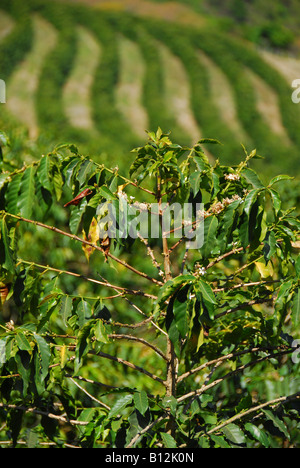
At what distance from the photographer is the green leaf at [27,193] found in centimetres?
200

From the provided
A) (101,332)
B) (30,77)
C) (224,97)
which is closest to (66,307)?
(101,332)

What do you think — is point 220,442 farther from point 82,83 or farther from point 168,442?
point 82,83

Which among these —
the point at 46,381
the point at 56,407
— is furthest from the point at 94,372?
the point at 46,381

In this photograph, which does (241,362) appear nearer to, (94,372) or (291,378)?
(291,378)

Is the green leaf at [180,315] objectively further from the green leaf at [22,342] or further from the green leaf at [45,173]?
the green leaf at [45,173]

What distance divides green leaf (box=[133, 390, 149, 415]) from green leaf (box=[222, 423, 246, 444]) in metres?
0.30

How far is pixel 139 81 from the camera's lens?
39750 millimetres

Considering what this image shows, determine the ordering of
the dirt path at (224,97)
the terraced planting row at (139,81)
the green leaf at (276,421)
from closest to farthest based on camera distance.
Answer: the green leaf at (276,421)
the terraced planting row at (139,81)
the dirt path at (224,97)

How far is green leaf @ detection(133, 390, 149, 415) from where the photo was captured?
6.16 ft

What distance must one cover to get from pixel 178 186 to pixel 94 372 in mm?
1613

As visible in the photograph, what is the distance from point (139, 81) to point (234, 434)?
39.3 metres

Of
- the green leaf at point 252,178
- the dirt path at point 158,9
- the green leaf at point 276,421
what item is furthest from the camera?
the dirt path at point 158,9

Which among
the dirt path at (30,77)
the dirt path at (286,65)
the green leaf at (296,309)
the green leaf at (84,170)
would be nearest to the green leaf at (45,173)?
the green leaf at (84,170)

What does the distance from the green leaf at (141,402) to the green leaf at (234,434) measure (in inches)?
11.8
